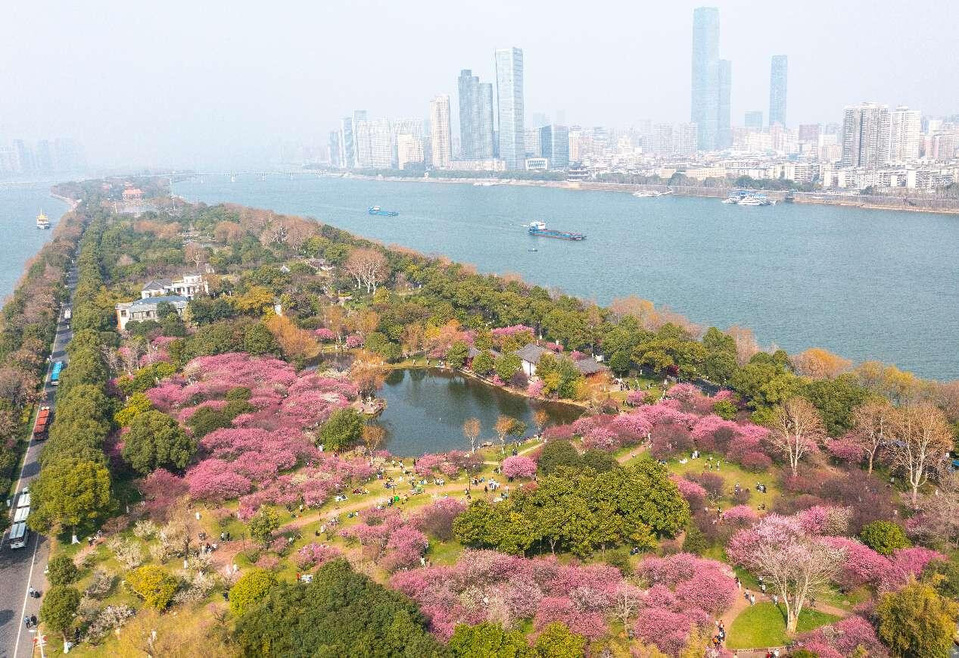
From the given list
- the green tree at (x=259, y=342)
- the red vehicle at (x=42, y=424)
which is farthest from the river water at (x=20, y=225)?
the green tree at (x=259, y=342)

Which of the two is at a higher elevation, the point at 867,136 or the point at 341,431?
the point at 867,136

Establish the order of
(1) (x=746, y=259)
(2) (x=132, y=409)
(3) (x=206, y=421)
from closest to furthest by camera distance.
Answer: (3) (x=206, y=421), (2) (x=132, y=409), (1) (x=746, y=259)

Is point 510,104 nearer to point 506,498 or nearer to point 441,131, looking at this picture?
point 441,131

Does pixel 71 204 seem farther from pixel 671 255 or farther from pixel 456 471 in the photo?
pixel 456 471

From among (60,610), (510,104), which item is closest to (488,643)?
(60,610)

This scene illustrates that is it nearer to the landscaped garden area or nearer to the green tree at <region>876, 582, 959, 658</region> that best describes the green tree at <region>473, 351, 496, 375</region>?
the landscaped garden area

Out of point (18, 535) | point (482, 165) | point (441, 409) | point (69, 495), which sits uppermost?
point (482, 165)

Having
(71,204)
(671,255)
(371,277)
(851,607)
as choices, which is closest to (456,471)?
(851,607)

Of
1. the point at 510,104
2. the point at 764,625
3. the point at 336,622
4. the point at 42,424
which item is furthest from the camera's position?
the point at 510,104
